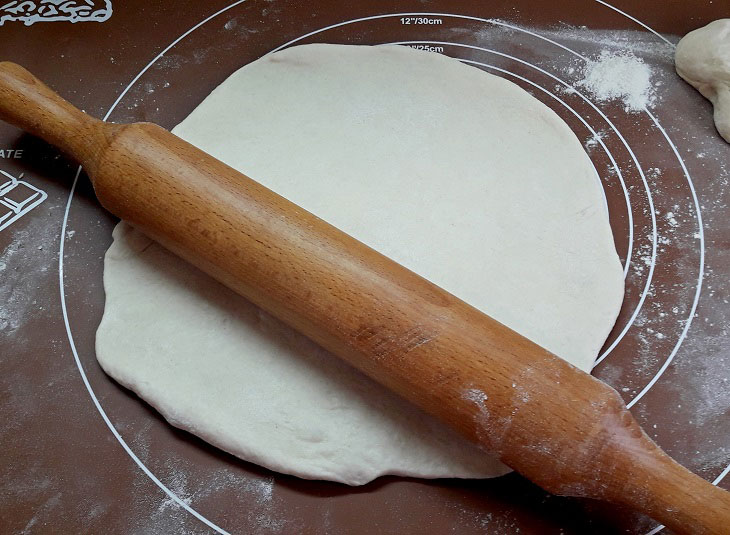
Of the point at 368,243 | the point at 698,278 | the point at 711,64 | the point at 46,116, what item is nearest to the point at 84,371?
the point at 46,116

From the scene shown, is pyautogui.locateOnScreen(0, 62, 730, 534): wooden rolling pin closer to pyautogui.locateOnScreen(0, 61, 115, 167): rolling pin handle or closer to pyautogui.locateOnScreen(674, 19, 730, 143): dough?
pyautogui.locateOnScreen(0, 61, 115, 167): rolling pin handle

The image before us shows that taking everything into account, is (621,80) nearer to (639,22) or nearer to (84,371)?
(639,22)

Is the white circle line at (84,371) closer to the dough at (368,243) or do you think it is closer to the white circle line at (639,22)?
the dough at (368,243)

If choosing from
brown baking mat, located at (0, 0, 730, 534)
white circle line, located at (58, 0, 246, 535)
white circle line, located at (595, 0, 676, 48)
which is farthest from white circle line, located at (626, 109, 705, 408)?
white circle line, located at (58, 0, 246, 535)

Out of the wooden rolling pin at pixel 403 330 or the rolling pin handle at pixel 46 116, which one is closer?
the wooden rolling pin at pixel 403 330

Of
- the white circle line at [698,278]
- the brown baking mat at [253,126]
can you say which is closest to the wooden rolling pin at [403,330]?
the brown baking mat at [253,126]


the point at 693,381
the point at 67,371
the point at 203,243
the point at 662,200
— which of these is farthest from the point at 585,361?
the point at 67,371
